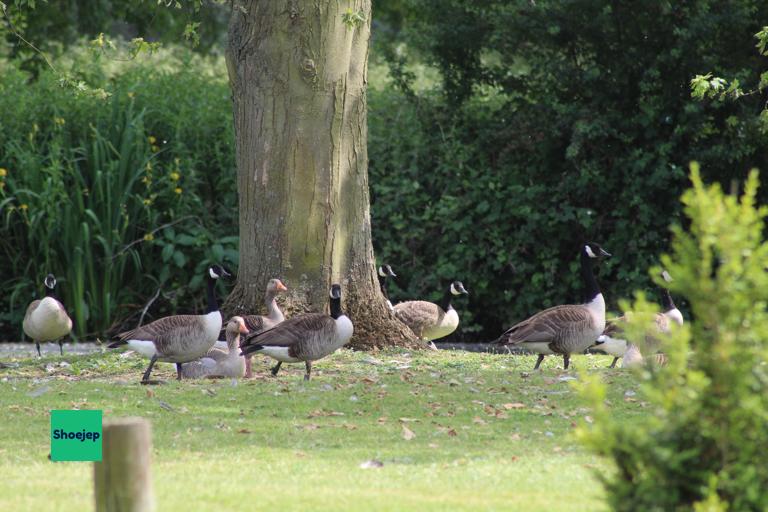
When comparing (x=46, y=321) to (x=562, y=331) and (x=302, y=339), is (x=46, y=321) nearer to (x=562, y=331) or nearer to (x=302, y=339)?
(x=302, y=339)

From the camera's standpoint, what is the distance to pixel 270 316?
14.3 meters

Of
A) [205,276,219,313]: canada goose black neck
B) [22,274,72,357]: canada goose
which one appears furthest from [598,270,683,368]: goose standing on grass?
[22,274,72,357]: canada goose

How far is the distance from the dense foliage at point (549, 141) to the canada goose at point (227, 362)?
6.91 m

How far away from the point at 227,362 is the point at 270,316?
3.56 feet

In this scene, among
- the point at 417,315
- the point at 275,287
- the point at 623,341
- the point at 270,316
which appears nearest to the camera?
the point at 623,341

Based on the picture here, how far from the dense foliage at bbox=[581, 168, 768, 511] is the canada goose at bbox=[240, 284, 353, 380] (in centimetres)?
747

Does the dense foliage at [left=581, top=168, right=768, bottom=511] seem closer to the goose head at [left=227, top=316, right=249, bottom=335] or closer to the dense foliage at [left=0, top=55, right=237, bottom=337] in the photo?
the goose head at [left=227, top=316, right=249, bottom=335]

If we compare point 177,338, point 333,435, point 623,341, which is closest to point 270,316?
point 177,338

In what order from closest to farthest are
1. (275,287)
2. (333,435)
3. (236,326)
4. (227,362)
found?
(333,435)
(236,326)
(227,362)
(275,287)

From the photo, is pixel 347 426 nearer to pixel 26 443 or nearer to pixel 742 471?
pixel 26 443

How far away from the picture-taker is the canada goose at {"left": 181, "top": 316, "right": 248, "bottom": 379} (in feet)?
43.8

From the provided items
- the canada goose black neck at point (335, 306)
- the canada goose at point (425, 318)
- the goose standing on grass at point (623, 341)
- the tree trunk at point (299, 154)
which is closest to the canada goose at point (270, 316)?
the tree trunk at point (299, 154)

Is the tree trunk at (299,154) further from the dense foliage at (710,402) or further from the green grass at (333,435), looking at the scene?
the dense foliage at (710,402)

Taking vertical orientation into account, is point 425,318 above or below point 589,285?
below
